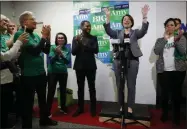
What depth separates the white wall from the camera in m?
2.04

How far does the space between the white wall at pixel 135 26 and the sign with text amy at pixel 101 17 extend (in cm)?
8

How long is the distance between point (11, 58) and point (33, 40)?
272 mm

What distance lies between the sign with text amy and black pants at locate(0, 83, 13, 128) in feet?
3.12

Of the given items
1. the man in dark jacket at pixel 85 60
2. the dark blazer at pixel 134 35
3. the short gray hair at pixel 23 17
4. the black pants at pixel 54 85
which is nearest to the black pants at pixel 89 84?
the man in dark jacket at pixel 85 60

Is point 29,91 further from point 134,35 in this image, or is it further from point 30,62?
point 134,35

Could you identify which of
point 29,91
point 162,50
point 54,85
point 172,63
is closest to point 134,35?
point 162,50

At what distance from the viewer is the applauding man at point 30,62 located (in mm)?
1688

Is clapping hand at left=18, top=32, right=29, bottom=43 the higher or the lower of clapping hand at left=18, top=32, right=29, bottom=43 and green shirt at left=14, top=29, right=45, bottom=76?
the higher

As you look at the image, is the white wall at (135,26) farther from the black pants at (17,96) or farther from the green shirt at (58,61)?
the black pants at (17,96)

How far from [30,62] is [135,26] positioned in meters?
1.32

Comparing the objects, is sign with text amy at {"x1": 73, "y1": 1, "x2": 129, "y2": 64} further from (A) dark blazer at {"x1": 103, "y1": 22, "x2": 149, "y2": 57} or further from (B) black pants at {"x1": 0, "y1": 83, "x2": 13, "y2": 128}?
(B) black pants at {"x1": 0, "y1": 83, "x2": 13, "y2": 128}

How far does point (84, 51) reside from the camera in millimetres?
2268

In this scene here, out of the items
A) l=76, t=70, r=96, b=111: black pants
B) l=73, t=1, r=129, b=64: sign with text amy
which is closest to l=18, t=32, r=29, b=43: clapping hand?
l=73, t=1, r=129, b=64: sign with text amy

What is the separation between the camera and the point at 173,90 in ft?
6.87
